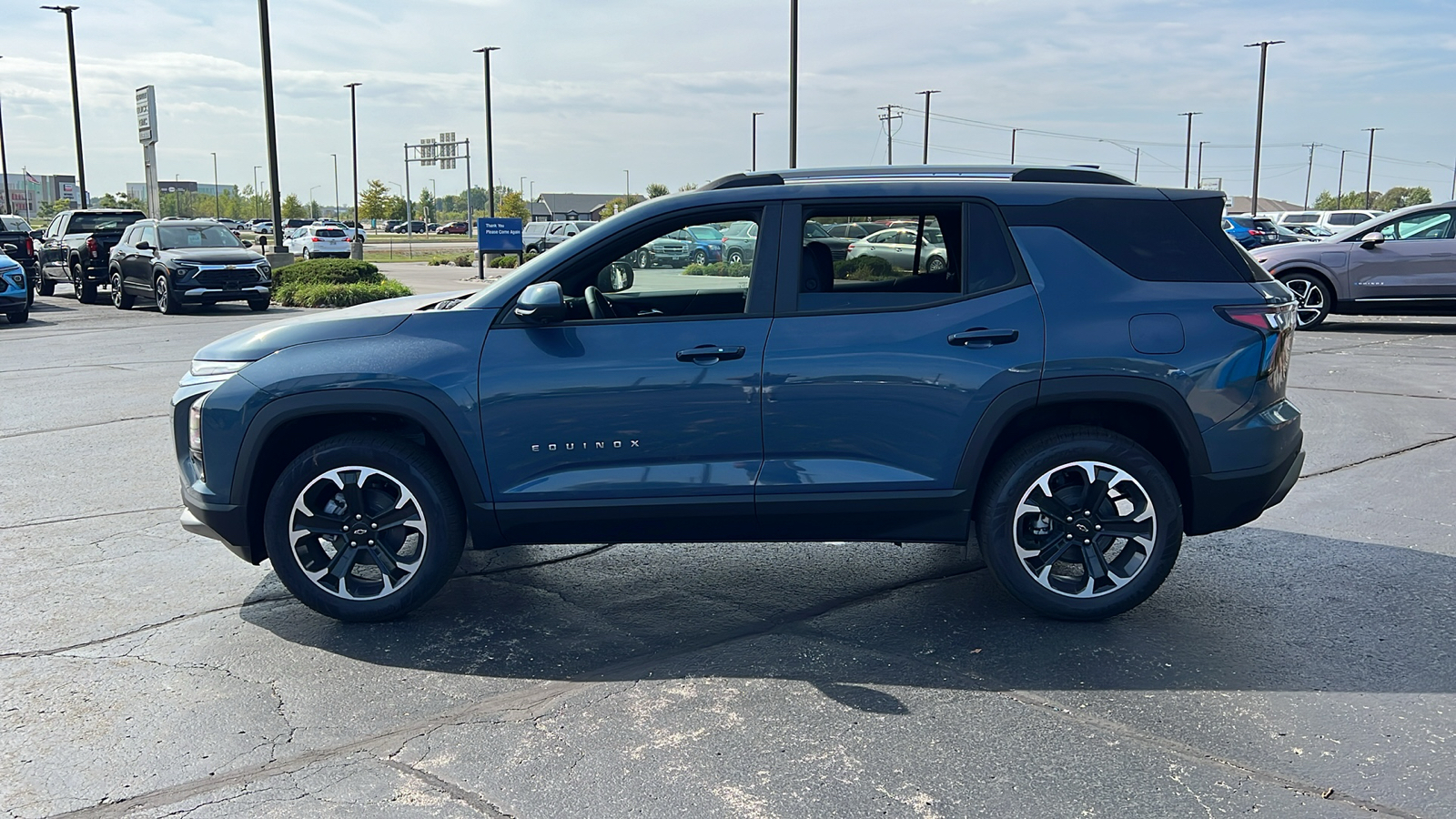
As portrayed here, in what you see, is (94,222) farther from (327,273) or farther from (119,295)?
(327,273)

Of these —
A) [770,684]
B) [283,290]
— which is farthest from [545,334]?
[283,290]

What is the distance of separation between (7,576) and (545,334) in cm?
306

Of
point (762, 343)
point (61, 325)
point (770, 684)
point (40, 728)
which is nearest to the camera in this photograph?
point (40, 728)

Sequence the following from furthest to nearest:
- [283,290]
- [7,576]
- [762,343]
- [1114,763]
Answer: [283,290] < [7,576] < [762,343] < [1114,763]

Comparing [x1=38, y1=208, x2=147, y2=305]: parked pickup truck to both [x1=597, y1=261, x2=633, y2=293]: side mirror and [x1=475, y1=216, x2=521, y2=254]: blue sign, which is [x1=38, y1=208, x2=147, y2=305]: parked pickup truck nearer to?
[x1=475, y1=216, x2=521, y2=254]: blue sign

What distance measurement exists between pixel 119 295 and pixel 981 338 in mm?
22477

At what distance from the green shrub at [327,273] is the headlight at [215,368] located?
2089cm

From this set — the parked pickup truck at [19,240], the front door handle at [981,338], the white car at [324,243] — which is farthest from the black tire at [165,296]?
the white car at [324,243]

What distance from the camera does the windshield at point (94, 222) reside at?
86.8 feet

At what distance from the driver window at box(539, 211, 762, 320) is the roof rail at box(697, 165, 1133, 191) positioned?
0.22 metres

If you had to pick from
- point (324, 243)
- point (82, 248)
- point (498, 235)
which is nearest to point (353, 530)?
point (82, 248)

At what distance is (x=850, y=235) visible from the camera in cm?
496

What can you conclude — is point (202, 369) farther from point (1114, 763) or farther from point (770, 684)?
point (1114, 763)

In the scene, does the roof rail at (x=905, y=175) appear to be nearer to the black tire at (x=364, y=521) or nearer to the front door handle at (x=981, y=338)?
the front door handle at (x=981, y=338)
